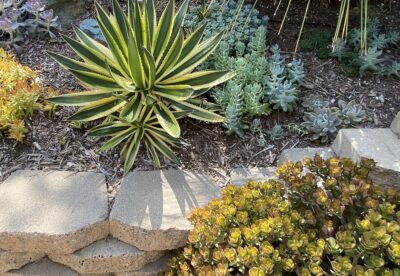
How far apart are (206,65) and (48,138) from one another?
0.94 meters

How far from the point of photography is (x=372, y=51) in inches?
101

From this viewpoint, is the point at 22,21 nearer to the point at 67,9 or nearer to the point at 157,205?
the point at 67,9

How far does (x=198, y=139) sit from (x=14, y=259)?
104 cm

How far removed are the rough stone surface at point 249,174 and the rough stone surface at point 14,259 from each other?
98cm

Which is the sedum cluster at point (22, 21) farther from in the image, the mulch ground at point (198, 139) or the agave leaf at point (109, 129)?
the agave leaf at point (109, 129)

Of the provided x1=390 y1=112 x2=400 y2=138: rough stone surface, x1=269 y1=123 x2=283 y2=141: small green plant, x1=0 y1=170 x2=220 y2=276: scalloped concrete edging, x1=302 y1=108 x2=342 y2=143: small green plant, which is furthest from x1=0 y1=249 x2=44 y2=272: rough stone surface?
x1=390 y1=112 x2=400 y2=138: rough stone surface

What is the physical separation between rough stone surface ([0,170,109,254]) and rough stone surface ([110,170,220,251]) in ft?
0.31

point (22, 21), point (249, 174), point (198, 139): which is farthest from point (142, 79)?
point (22, 21)

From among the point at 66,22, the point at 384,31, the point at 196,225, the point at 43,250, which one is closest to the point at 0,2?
the point at 66,22

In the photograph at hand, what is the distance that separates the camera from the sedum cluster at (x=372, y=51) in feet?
8.57

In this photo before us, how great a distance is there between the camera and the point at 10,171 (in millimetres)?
2221

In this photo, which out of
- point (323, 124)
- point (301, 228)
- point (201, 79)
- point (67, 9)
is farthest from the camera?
point (67, 9)

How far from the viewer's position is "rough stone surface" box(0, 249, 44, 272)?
2121 mm

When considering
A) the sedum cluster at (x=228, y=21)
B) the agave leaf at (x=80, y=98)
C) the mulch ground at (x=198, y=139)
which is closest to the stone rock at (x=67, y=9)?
the mulch ground at (x=198, y=139)
